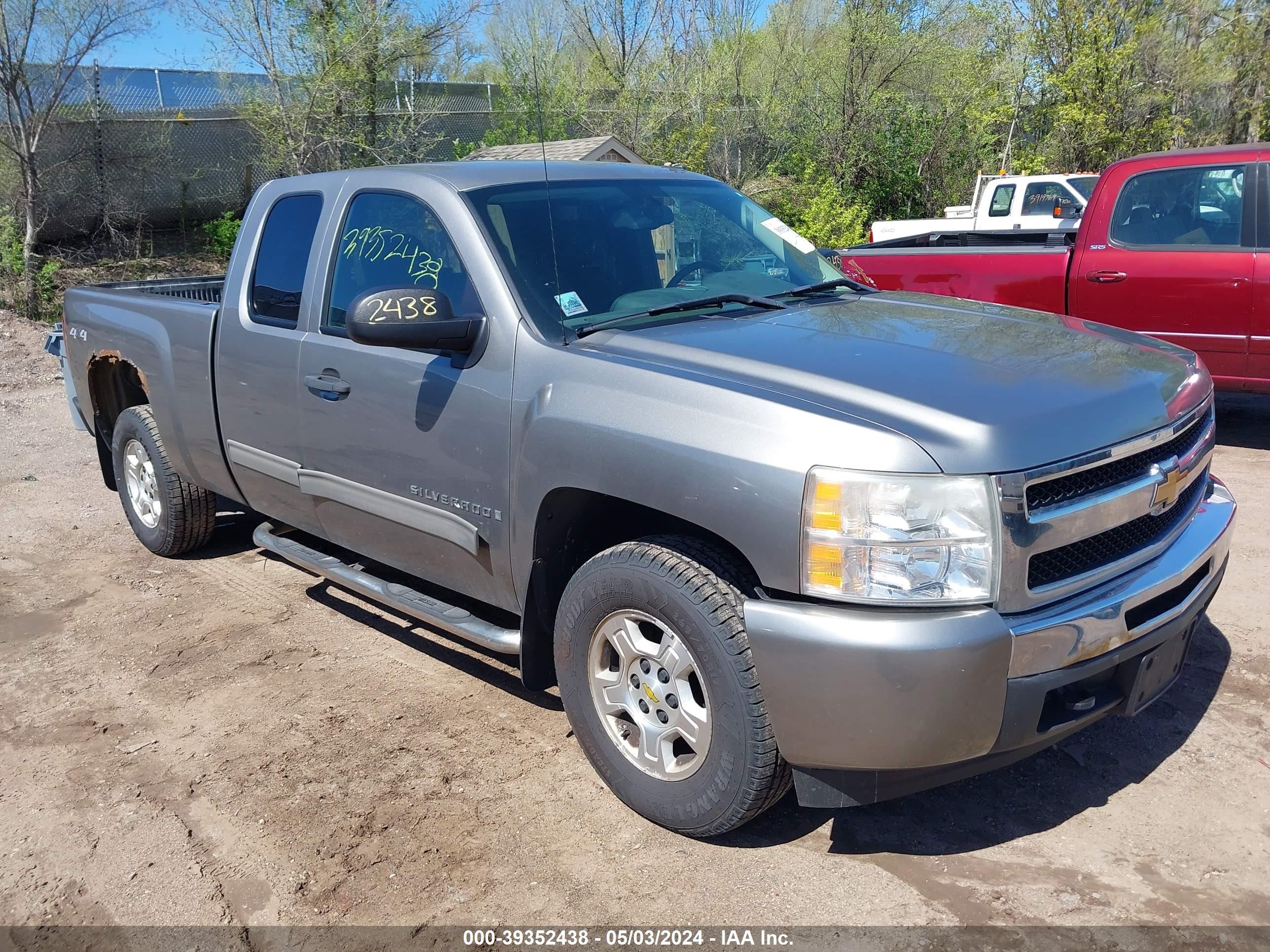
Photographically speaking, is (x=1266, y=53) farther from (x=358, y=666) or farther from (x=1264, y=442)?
(x=358, y=666)

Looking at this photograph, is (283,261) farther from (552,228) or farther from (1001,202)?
(1001,202)

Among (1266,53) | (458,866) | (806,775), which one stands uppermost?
(1266,53)

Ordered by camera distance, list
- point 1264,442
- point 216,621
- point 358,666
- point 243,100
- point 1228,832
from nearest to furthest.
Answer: point 1228,832, point 358,666, point 216,621, point 1264,442, point 243,100

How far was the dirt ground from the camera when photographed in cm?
279

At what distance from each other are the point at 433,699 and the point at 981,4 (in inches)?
884

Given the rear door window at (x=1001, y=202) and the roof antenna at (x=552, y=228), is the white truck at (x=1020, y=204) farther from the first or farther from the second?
the roof antenna at (x=552, y=228)

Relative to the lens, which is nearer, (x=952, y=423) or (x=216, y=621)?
(x=952, y=423)

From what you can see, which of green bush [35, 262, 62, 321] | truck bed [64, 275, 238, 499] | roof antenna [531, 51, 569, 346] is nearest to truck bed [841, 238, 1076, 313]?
roof antenna [531, 51, 569, 346]

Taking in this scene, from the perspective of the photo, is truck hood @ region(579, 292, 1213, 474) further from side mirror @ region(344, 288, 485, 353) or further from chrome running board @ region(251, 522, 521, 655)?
chrome running board @ region(251, 522, 521, 655)

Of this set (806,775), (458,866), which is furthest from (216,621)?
(806,775)

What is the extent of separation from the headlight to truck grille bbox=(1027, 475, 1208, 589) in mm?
179

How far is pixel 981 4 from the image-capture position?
22.0m

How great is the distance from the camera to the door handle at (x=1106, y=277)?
6.91m

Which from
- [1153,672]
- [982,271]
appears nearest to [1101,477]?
[1153,672]
